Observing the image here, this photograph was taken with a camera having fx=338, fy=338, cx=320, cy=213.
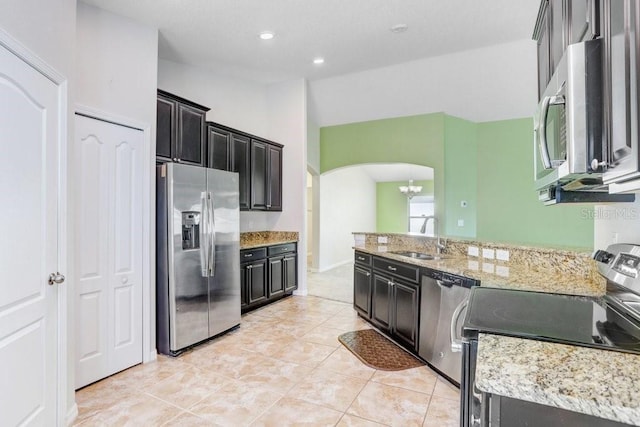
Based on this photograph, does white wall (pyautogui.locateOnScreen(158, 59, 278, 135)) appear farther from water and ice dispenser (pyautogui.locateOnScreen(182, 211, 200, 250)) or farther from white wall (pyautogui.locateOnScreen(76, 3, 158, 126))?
water and ice dispenser (pyautogui.locateOnScreen(182, 211, 200, 250))

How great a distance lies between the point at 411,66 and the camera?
5.09m

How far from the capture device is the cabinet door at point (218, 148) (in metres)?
4.21

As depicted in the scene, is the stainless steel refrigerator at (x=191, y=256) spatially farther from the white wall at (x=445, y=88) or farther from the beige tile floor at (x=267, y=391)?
the white wall at (x=445, y=88)

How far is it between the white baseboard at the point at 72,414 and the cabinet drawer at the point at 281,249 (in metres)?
2.83

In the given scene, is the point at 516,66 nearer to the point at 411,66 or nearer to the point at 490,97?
the point at 490,97

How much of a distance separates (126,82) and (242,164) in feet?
6.48

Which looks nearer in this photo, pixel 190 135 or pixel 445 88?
pixel 190 135

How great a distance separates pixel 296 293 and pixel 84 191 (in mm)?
3549

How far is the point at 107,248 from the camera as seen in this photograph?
8.98 ft

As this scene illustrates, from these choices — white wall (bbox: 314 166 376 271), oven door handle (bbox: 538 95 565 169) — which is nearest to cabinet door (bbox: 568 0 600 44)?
oven door handle (bbox: 538 95 565 169)

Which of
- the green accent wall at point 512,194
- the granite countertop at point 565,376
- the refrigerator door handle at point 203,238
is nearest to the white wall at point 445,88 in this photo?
the green accent wall at point 512,194

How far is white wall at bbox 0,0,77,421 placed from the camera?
5.68 feet

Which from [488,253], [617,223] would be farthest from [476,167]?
[617,223]

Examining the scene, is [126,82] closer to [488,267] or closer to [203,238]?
[203,238]
